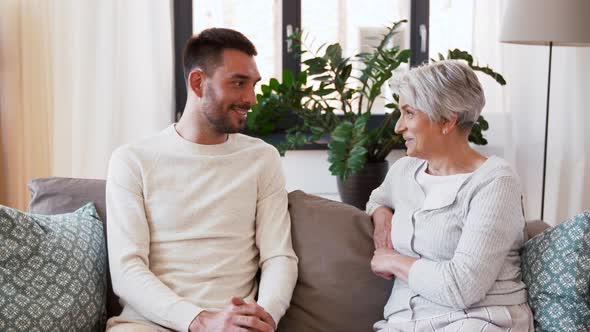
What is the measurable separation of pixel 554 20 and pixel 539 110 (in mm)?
651

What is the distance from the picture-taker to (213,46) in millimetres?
2059

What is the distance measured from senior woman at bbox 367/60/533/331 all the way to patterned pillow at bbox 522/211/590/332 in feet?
0.12

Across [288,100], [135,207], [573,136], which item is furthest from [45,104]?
[573,136]

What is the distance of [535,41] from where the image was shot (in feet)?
9.99

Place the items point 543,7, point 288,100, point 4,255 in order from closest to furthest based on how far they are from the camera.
Answer: point 4,255, point 543,7, point 288,100

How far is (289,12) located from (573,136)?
1.49m

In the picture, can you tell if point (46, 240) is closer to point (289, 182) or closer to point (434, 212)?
point (434, 212)

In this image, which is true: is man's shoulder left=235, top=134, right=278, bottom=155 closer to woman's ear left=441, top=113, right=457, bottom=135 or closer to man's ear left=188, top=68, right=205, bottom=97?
man's ear left=188, top=68, right=205, bottom=97

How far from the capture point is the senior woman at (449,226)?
170 cm

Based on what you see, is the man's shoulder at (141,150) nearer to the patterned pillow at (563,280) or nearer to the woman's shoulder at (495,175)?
the woman's shoulder at (495,175)

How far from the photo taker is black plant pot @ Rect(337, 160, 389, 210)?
3.11 metres

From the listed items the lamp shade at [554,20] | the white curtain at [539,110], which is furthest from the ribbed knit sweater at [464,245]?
the white curtain at [539,110]

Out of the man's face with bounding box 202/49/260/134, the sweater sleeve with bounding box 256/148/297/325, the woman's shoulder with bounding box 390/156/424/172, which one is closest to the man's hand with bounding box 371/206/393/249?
the woman's shoulder with bounding box 390/156/424/172

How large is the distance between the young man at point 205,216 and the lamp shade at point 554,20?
139 centimetres
